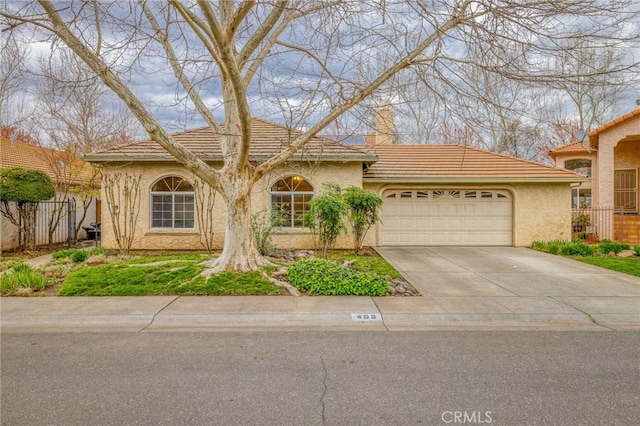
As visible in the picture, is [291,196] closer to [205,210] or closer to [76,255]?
[205,210]

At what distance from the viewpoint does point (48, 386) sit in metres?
3.85

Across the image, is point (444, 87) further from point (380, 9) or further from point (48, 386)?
point (48, 386)

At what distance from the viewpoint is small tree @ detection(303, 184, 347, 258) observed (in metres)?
10.9

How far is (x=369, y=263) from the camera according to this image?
10531mm

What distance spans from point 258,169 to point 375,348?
522 centimetres

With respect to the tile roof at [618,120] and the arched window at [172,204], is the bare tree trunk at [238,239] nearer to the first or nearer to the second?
the arched window at [172,204]

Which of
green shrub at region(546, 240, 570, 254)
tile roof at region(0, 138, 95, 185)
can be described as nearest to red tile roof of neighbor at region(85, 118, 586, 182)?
green shrub at region(546, 240, 570, 254)

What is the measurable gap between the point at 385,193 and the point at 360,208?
315cm

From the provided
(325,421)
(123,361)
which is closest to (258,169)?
(123,361)

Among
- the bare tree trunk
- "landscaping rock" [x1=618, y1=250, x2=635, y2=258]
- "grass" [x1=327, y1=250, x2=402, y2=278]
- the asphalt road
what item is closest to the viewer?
the asphalt road

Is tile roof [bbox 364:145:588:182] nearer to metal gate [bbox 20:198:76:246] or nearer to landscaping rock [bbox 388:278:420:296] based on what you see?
landscaping rock [bbox 388:278:420:296]

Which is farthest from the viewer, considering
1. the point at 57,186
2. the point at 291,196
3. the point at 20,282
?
the point at 57,186

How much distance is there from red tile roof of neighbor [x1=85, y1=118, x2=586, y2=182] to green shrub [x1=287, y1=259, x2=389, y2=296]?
5.08m

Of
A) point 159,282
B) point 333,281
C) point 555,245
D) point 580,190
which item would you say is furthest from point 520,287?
point 580,190
